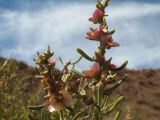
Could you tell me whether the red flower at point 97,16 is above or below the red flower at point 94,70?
above

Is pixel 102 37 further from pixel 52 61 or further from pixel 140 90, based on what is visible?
pixel 140 90

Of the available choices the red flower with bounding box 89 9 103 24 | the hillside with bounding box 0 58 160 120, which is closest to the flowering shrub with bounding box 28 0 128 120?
the red flower with bounding box 89 9 103 24

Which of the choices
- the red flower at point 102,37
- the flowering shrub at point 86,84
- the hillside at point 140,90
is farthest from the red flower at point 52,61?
the hillside at point 140,90

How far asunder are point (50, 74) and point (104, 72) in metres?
0.36

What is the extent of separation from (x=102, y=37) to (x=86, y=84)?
0.42 m

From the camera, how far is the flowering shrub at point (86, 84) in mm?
2787

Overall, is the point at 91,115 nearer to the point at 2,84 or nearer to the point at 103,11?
the point at 103,11

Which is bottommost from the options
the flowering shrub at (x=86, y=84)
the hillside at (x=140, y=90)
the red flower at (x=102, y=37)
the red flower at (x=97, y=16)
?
the flowering shrub at (x=86, y=84)

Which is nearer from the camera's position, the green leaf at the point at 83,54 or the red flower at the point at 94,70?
the red flower at the point at 94,70

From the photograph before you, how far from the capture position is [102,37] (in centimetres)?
299

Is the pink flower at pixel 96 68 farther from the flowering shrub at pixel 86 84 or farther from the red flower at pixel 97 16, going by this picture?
the red flower at pixel 97 16

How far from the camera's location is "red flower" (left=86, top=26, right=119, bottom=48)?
2974 mm

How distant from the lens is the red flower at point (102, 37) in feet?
9.76

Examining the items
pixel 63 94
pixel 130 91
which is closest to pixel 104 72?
pixel 63 94
